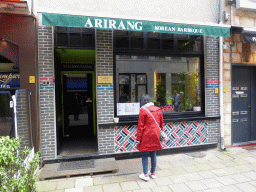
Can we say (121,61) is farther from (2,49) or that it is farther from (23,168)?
(23,168)

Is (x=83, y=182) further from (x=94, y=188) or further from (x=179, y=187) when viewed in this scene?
(x=179, y=187)

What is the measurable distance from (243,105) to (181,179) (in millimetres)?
3928

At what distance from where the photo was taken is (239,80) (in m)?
6.12

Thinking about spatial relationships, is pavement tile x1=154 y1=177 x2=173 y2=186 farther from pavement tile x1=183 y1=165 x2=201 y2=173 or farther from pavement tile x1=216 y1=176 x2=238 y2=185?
pavement tile x1=216 y1=176 x2=238 y2=185

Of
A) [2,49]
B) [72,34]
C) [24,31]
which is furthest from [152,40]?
[2,49]

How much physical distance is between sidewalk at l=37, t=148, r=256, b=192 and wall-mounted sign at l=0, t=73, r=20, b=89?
256 cm

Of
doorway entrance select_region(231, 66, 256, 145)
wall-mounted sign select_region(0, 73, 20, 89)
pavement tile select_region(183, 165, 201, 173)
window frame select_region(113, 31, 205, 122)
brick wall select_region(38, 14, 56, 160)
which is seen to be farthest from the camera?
doorway entrance select_region(231, 66, 256, 145)

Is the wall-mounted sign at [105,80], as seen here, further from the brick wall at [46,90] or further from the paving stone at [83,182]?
the paving stone at [83,182]

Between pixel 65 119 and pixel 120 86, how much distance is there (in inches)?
118

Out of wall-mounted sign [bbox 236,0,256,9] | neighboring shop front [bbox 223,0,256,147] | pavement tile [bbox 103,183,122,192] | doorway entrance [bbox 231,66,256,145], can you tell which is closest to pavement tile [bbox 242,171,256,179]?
neighboring shop front [bbox 223,0,256,147]

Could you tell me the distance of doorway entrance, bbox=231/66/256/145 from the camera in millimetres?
6059

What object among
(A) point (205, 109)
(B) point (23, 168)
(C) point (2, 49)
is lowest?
(B) point (23, 168)

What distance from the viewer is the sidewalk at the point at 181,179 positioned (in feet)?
11.8

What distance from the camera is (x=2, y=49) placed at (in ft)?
14.6
